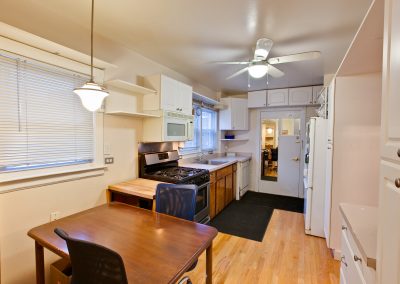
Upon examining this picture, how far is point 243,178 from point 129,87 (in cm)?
334

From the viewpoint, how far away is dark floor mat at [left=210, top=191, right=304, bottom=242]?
3027 mm

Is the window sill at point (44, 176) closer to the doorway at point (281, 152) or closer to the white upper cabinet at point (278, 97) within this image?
the white upper cabinet at point (278, 97)

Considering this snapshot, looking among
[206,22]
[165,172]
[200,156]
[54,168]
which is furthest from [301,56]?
[200,156]

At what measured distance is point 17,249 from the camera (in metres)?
1.66

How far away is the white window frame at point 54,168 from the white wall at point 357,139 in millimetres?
2672

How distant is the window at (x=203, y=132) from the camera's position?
4.11 meters

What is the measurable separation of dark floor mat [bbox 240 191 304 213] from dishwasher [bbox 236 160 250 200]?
0.14 meters

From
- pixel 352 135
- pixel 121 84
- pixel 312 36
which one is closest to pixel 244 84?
pixel 312 36

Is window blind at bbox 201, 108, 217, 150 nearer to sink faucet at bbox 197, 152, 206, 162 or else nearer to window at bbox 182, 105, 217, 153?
window at bbox 182, 105, 217, 153

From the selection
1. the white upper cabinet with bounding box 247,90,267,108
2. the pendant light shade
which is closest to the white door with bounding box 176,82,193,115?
the pendant light shade

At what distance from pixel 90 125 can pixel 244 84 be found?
321 centimetres

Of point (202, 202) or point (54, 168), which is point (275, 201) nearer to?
point (202, 202)

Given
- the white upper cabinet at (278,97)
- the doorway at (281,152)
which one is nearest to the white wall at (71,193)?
the white upper cabinet at (278,97)

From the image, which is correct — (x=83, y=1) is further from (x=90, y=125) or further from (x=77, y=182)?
(x=77, y=182)
